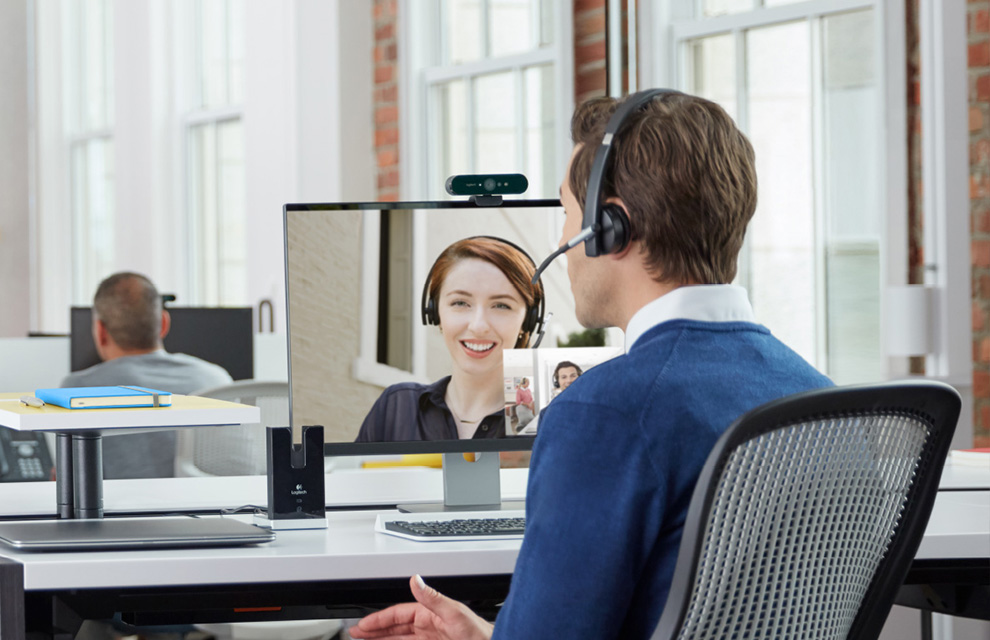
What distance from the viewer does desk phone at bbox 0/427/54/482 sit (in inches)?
113

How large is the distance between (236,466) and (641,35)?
5.99ft

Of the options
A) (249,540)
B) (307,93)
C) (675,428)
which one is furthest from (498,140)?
(675,428)

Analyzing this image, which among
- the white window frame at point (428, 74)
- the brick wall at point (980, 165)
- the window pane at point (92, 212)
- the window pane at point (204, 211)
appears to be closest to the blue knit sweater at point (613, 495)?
the brick wall at point (980, 165)

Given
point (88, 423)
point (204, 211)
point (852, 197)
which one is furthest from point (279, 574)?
point (204, 211)

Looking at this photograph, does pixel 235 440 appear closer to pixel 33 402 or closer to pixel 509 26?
pixel 33 402

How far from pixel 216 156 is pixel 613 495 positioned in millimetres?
5573

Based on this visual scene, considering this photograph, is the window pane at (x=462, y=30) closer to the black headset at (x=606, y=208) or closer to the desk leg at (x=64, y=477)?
the desk leg at (x=64, y=477)

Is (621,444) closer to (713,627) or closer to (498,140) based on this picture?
(713,627)

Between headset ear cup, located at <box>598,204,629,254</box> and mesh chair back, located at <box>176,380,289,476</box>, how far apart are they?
2.12 metres

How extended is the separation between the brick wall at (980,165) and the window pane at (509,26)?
1720 mm

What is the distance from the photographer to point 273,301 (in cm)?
516

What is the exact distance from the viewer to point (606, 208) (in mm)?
1021

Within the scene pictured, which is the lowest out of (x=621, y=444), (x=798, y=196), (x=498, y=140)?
(x=621, y=444)

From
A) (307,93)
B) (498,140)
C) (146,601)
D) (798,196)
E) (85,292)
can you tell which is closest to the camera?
(146,601)
